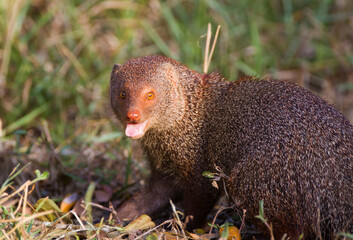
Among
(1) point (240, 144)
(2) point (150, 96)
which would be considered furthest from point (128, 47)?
(1) point (240, 144)

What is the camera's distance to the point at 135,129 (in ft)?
9.55

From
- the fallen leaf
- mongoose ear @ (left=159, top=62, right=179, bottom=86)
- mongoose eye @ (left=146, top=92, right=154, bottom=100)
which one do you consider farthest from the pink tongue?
the fallen leaf

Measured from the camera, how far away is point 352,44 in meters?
5.71

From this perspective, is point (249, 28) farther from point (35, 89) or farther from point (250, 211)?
point (250, 211)

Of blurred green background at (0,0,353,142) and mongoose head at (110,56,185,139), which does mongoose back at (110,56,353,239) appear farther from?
blurred green background at (0,0,353,142)

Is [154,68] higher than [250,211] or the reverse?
higher

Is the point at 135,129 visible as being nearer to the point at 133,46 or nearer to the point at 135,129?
the point at 135,129

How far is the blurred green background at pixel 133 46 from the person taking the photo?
5.04 m

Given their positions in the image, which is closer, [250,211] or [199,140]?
[250,211]

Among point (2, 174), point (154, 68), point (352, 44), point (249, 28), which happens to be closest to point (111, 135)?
point (2, 174)

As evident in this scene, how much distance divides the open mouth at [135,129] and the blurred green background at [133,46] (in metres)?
1.79

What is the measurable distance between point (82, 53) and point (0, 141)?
5.80 feet

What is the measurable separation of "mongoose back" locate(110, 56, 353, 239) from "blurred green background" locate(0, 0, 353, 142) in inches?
62.6

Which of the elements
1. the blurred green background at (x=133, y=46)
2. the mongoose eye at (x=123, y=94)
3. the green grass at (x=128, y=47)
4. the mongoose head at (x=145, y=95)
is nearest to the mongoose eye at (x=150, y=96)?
the mongoose head at (x=145, y=95)
